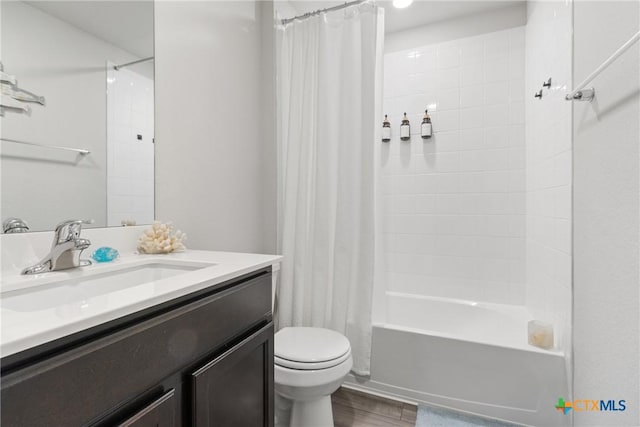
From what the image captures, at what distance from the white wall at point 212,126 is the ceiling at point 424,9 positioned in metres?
0.33

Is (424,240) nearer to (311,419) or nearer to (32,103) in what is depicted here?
(311,419)

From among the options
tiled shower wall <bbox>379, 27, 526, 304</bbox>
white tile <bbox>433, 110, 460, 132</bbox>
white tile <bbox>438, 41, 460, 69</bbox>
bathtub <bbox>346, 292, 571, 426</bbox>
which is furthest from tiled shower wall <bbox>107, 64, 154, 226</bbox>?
white tile <bbox>438, 41, 460, 69</bbox>

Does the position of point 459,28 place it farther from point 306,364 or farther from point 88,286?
point 88,286

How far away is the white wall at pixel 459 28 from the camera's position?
86.7 inches

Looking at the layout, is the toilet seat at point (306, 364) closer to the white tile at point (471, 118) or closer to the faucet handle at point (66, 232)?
the faucet handle at point (66, 232)

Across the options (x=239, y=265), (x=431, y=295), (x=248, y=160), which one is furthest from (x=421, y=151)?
(x=239, y=265)

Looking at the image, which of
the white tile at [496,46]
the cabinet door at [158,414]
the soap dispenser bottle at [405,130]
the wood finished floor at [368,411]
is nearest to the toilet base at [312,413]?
the wood finished floor at [368,411]

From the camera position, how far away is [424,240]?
2465 mm

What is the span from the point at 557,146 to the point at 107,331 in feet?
6.65

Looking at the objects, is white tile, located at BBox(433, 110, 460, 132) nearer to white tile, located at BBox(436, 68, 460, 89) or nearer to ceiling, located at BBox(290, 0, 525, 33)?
white tile, located at BBox(436, 68, 460, 89)

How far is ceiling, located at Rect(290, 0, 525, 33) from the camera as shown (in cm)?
213

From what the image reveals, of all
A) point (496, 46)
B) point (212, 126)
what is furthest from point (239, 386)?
point (496, 46)

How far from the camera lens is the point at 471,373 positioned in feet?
5.31

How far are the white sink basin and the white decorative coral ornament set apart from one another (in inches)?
4.7
